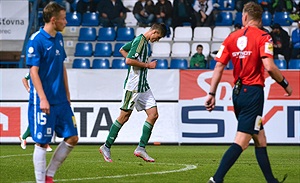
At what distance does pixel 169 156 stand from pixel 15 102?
5.64 metres

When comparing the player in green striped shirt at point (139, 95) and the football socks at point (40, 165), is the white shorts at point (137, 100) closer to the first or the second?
the player in green striped shirt at point (139, 95)

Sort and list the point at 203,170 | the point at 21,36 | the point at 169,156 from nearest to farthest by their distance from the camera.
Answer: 1. the point at 203,170
2. the point at 169,156
3. the point at 21,36

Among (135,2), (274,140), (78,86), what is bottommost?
(274,140)

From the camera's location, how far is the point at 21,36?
23.4 metres

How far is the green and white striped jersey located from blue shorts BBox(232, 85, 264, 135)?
4289 mm

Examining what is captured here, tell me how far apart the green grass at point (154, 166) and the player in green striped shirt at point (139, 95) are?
30 centimetres

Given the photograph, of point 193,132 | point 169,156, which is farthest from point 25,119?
point 169,156

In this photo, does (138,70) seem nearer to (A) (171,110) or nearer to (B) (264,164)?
(B) (264,164)

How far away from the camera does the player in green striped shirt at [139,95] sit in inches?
517

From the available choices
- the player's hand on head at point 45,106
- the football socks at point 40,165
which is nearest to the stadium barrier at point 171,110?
the football socks at point 40,165

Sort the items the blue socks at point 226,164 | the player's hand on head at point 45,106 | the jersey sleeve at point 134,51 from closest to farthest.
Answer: the player's hand on head at point 45,106 < the blue socks at point 226,164 < the jersey sleeve at point 134,51

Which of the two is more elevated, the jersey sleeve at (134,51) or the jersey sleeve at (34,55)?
the jersey sleeve at (34,55)

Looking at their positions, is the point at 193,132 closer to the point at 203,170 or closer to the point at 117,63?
the point at 117,63

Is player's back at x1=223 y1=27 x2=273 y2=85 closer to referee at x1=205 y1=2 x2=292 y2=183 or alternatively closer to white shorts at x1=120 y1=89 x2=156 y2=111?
referee at x1=205 y1=2 x2=292 y2=183
